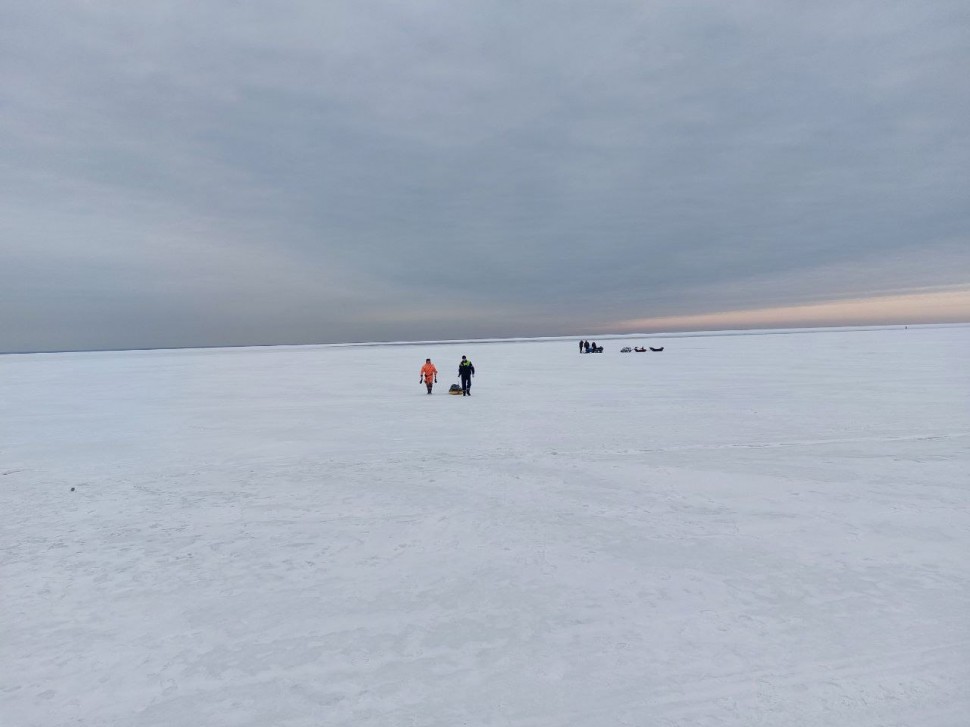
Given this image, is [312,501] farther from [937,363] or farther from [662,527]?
[937,363]

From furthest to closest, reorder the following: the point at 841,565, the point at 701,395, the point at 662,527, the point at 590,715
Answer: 1. the point at 701,395
2. the point at 662,527
3. the point at 841,565
4. the point at 590,715

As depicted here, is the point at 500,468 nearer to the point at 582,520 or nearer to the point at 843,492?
the point at 582,520

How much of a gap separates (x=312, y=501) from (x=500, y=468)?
3013mm

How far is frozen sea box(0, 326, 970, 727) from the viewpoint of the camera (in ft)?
11.6

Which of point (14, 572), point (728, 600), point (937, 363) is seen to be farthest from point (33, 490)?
point (937, 363)

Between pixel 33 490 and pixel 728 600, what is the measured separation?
9.33 meters

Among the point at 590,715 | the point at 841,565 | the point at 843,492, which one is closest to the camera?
the point at 590,715

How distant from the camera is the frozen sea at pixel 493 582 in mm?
3523

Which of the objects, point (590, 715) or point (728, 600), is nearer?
point (590, 715)

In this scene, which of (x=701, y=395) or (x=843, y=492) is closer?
(x=843, y=492)

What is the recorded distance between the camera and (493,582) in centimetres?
509

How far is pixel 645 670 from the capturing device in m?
3.74

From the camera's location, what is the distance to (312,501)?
7598 millimetres

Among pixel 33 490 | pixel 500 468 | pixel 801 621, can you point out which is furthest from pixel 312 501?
pixel 801 621
